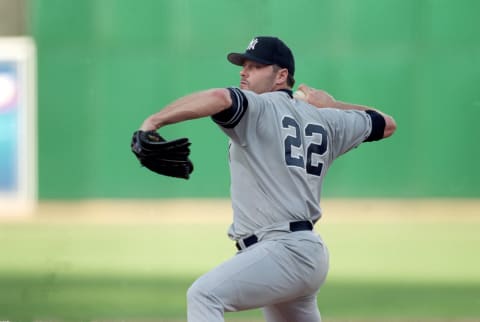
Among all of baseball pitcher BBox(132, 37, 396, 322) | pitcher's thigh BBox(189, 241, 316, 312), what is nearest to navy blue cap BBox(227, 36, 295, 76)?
baseball pitcher BBox(132, 37, 396, 322)

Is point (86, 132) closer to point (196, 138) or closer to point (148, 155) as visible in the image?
point (196, 138)

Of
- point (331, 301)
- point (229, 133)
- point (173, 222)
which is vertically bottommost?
point (173, 222)

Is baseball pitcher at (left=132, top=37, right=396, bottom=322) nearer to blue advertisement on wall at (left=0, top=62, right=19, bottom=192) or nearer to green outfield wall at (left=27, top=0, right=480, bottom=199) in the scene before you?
green outfield wall at (left=27, top=0, right=480, bottom=199)

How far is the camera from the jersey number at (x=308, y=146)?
3.83 metres

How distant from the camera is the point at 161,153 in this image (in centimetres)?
346

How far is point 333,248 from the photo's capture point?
8.99 metres

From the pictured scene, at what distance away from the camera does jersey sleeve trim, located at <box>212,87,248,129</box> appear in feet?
11.7

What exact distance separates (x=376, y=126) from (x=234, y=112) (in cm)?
91

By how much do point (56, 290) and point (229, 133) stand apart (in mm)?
3636

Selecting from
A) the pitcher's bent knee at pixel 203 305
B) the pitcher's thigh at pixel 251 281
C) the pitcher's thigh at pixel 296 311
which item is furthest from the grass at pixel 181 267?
the pitcher's bent knee at pixel 203 305

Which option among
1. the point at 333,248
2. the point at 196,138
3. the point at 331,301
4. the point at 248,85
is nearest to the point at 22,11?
the point at 196,138

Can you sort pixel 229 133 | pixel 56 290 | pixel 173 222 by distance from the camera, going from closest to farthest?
pixel 229 133 → pixel 56 290 → pixel 173 222

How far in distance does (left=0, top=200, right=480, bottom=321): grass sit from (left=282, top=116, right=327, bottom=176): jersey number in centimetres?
200

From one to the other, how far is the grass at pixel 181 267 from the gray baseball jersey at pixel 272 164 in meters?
2.06
